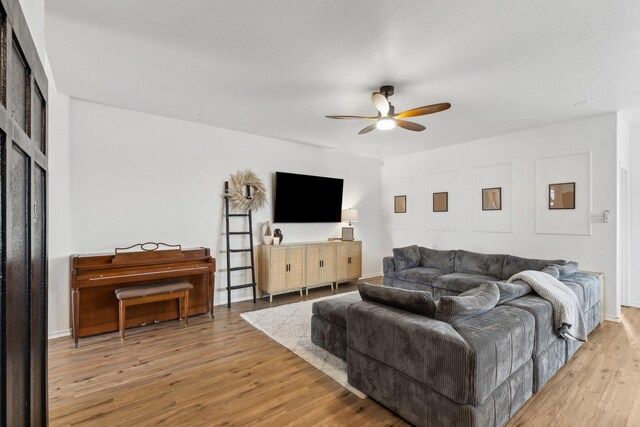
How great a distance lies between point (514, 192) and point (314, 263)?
343cm

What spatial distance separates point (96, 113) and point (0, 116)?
3.67 m

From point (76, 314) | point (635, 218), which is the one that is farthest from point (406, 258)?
point (76, 314)

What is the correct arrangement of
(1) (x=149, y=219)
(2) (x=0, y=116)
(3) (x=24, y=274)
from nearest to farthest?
(2) (x=0, y=116)
(3) (x=24, y=274)
(1) (x=149, y=219)

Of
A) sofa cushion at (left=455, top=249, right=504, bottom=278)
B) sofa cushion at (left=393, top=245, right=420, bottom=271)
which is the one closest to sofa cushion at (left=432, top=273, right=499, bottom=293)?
sofa cushion at (left=455, top=249, right=504, bottom=278)

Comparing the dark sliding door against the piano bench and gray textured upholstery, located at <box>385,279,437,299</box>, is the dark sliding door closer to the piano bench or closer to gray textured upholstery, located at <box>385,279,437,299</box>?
the piano bench

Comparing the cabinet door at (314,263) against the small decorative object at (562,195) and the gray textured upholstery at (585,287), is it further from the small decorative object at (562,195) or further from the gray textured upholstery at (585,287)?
the small decorative object at (562,195)

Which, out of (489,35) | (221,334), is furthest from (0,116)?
(221,334)

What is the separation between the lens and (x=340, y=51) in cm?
257

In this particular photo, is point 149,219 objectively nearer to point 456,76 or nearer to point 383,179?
point 456,76

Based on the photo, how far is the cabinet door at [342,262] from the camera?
5777mm

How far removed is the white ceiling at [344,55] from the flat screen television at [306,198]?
149cm

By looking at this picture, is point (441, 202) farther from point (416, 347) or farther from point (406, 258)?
point (416, 347)

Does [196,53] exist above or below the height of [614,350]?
above

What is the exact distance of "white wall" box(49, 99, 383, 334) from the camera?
3.69 m
